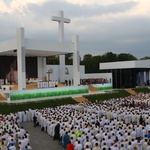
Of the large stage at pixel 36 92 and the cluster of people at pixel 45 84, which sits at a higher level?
the cluster of people at pixel 45 84

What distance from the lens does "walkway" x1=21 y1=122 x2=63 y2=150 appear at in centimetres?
1186

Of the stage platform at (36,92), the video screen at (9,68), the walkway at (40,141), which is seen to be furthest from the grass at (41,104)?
→ the video screen at (9,68)

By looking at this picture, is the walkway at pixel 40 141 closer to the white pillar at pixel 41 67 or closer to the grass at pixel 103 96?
the grass at pixel 103 96

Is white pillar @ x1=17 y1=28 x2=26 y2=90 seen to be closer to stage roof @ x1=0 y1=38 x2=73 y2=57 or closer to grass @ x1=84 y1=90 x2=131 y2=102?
stage roof @ x1=0 y1=38 x2=73 y2=57

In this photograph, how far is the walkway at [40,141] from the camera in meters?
11.9

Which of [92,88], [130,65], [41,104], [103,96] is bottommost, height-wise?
[41,104]

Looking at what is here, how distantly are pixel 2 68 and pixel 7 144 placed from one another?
73.1ft

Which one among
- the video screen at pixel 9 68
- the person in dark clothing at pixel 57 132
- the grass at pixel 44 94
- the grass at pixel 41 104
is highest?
the video screen at pixel 9 68

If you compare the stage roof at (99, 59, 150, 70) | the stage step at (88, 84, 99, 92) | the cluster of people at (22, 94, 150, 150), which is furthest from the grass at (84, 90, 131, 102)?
the cluster of people at (22, 94, 150, 150)

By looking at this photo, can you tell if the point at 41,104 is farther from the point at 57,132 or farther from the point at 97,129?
the point at 97,129

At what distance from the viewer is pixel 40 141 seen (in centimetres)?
1292

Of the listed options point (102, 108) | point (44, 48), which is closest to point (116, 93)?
point (44, 48)

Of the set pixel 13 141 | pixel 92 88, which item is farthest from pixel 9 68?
pixel 13 141

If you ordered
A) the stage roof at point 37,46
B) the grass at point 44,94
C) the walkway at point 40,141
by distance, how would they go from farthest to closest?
the stage roof at point 37,46 < the grass at point 44,94 < the walkway at point 40,141
